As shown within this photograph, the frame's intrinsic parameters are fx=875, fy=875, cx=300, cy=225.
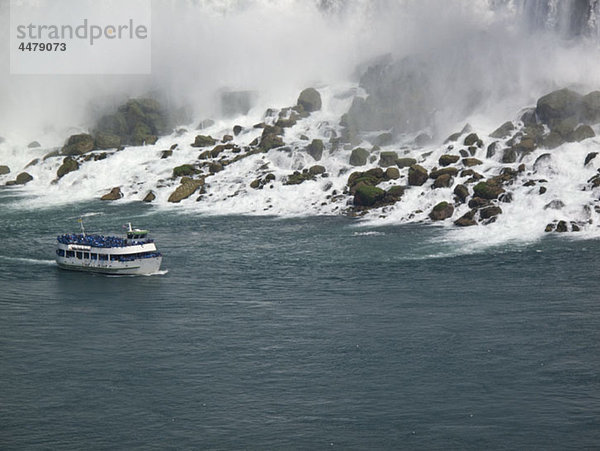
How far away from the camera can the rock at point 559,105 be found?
99625 millimetres

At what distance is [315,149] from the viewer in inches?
4377

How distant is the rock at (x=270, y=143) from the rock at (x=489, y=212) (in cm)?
3992

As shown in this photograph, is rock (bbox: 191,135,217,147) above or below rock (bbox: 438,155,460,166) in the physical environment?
above

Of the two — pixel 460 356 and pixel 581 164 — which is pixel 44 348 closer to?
pixel 460 356

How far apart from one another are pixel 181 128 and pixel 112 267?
236ft

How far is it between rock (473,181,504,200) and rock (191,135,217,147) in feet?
161

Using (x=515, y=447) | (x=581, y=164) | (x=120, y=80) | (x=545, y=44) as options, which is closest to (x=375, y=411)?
(x=515, y=447)

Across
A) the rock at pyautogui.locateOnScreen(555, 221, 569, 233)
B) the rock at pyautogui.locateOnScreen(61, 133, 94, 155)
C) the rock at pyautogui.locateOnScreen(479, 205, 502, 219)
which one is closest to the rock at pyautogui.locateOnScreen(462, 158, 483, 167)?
the rock at pyautogui.locateOnScreen(479, 205, 502, 219)

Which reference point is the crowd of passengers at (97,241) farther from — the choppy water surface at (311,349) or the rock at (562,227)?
the rock at (562,227)

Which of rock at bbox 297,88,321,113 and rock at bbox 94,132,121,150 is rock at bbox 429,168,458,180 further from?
rock at bbox 94,132,121,150

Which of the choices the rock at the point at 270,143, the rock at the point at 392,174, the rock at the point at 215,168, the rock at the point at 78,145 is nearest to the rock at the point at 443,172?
the rock at the point at 392,174

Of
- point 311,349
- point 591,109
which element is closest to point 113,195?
point 591,109

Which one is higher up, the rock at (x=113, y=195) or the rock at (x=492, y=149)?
the rock at (x=492, y=149)

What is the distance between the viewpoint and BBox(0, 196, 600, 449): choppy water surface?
38.1m
